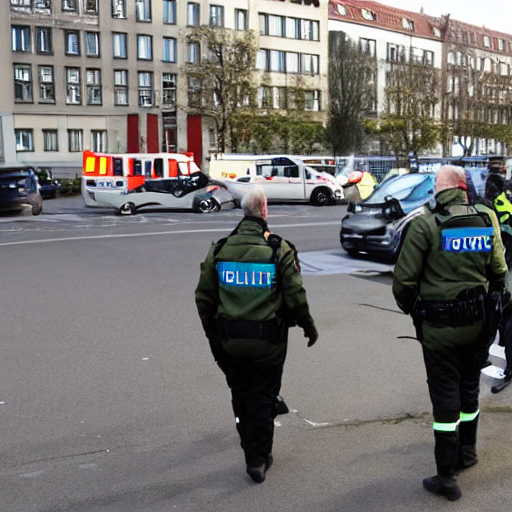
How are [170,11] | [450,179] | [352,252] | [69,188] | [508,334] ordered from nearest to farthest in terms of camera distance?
[450,179] → [508,334] → [352,252] → [69,188] → [170,11]

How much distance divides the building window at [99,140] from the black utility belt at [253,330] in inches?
2081

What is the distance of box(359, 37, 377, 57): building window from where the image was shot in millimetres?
68500

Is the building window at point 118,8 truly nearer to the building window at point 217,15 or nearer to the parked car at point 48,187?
the building window at point 217,15

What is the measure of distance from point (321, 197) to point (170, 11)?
2929cm

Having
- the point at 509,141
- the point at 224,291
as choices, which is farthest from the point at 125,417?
the point at 509,141

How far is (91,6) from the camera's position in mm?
54812

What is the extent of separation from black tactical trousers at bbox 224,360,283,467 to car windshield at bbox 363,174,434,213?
1111 centimetres

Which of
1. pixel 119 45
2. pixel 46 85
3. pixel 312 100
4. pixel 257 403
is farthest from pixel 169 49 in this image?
pixel 257 403

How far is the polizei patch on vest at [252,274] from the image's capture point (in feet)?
15.1

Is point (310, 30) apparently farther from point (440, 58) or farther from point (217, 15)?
point (440, 58)

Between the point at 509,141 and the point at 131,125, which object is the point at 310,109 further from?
the point at 509,141

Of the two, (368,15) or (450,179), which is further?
(368,15)

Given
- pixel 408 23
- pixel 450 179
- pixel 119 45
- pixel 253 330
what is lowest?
pixel 253 330

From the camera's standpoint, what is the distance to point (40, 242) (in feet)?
63.5
